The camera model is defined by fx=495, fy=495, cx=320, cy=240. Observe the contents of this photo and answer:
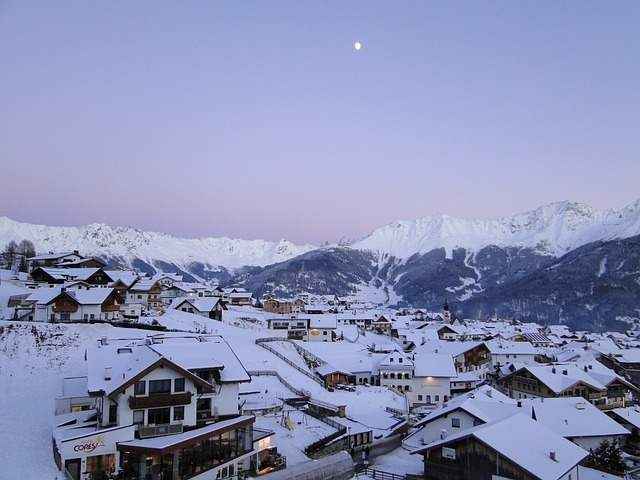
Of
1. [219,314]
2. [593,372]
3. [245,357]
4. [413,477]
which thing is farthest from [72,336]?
[593,372]

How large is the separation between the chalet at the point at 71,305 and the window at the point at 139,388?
95.0 ft

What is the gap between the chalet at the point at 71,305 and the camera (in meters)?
48.5

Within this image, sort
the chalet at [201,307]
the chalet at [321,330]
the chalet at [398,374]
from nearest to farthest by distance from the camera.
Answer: the chalet at [398,374], the chalet at [201,307], the chalet at [321,330]

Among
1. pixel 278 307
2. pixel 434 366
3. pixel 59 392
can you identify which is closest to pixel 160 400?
pixel 59 392

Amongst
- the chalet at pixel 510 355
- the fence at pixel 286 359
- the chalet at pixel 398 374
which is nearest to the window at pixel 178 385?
the fence at pixel 286 359

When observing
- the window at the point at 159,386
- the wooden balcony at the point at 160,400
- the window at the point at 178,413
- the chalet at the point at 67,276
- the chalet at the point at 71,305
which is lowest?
the window at the point at 178,413

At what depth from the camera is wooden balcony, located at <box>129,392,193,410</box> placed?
23906 mm

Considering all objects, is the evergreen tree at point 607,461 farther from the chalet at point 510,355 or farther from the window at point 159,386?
the chalet at point 510,355

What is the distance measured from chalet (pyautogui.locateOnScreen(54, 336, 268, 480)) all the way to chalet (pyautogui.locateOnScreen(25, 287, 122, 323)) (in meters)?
23.5

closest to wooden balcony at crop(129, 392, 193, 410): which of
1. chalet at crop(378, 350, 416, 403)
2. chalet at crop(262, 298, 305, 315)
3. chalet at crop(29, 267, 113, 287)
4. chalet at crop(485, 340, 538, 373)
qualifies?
chalet at crop(378, 350, 416, 403)

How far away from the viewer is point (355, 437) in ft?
122

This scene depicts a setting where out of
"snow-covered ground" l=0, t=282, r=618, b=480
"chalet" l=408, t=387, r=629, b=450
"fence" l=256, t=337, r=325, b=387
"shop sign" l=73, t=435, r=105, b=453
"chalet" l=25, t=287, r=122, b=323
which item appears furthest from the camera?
"fence" l=256, t=337, r=325, b=387

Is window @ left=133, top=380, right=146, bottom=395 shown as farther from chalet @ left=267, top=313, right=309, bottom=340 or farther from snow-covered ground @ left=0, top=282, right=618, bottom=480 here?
chalet @ left=267, top=313, right=309, bottom=340

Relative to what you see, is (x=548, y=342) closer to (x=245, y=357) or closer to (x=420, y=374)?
(x=420, y=374)
